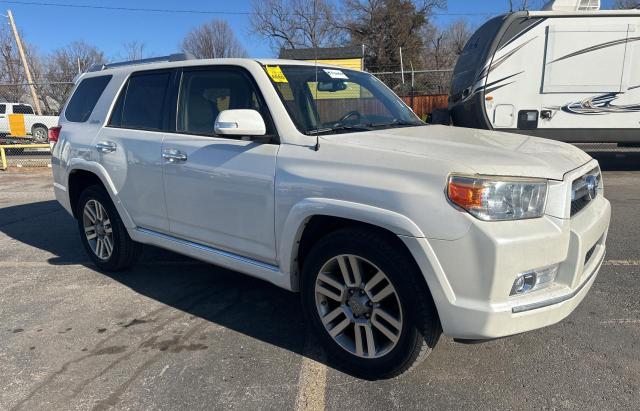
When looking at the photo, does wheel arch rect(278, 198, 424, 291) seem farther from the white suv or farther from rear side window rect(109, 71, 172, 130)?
rear side window rect(109, 71, 172, 130)

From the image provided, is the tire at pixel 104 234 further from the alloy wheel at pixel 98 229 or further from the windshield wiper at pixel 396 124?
the windshield wiper at pixel 396 124

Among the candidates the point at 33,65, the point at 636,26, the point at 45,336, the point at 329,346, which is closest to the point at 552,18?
the point at 636,26

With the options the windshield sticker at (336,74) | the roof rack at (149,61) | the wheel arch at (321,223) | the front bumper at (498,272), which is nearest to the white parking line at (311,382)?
the wheel arch at (321,223)

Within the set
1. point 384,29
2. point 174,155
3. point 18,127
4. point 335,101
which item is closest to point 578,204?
point 335,101

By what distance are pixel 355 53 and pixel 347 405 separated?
1334 cm

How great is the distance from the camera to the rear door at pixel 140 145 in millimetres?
3906

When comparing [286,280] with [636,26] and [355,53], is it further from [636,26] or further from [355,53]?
[355,53]

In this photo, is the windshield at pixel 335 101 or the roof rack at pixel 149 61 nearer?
the windshield at pixel 335 101

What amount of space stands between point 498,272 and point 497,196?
0.36 meters

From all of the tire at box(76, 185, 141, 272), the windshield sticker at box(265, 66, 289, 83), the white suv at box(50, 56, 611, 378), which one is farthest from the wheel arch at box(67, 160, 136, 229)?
the windshield sticker at box(265, 66, 289, 83)

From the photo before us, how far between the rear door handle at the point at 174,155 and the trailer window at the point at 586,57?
799 cm

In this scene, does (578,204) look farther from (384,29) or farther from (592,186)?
(384,29)

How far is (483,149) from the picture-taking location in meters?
2.67

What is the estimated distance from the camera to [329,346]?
2980 millimetres
